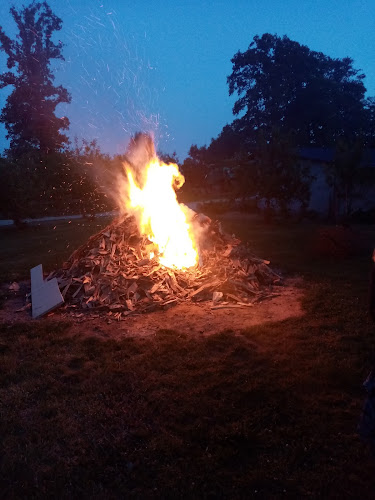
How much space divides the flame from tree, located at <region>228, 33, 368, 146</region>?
3011 cm

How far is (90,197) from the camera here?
29.4 m

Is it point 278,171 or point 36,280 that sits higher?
point 278,171

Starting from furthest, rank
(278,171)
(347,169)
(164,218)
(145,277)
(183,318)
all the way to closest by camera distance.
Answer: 1. (278,171)
2. (347,169)
3. (164,218)
4. (145,277)
5. (183,318)

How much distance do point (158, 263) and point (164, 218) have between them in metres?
1.85

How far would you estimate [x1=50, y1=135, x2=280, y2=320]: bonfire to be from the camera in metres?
8.31

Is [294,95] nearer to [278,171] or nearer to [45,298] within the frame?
[278,171]

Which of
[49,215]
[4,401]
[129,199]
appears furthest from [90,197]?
[4,401]

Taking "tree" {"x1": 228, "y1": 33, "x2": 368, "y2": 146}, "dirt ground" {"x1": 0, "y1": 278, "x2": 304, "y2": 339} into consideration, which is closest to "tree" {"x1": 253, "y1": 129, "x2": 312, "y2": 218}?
"dirt ground" {"x1": 0, "y1": 278, "x2": 304, "y2": 339}

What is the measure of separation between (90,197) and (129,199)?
58.2ft

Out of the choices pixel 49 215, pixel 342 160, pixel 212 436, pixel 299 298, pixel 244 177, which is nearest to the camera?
pixel 212 436

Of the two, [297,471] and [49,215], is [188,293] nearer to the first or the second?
[297,471]

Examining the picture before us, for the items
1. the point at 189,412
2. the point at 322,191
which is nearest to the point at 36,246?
the point at 189,412

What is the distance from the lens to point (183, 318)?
24.0 feet

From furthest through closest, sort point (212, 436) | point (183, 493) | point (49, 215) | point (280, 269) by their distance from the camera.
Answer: point (49, 215)
point (280, 269)
point (212, 436)
point (183, 493)
